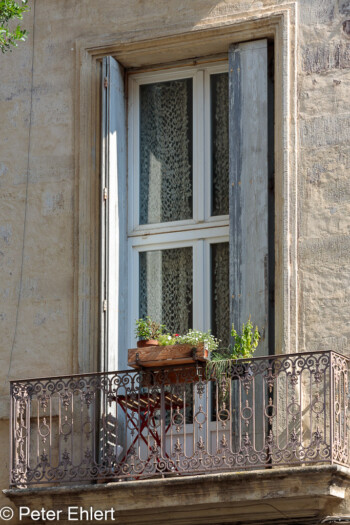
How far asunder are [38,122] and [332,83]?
264cm

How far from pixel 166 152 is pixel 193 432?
8.81 feet

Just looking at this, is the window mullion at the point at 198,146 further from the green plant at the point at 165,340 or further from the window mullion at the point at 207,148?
the green plant at the point at 165,340

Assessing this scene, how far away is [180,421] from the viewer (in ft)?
42.2

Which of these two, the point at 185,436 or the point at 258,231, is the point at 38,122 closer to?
the point at 258,231

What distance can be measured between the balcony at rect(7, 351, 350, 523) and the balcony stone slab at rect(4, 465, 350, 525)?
0.04ft

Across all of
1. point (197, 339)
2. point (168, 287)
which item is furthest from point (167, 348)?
point (168, 287)

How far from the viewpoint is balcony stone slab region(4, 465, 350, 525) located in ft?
37.8

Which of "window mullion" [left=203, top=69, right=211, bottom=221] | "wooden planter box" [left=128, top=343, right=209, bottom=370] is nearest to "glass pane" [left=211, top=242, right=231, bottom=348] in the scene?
"window mullion" [left=203, top=69, right=211, bottom=221]

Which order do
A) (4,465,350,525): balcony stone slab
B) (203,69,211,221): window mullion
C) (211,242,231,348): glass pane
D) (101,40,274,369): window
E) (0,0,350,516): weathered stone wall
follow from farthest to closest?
(203,69,211,221): window mullion < (211,242,231,348): glass pane < (101,40,274,369): window < (0,0,350,516): weathered stone wall < (4,465,350,525): balcony stone slab

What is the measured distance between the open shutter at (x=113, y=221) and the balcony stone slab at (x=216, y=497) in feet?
3.99

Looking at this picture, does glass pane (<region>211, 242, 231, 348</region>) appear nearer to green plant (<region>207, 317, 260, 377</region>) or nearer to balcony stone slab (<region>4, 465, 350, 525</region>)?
green plant (<region>207, 317, 260, 377</region>)

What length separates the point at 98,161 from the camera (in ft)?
43.9

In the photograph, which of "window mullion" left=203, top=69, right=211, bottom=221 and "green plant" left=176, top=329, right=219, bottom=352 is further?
"window mullion" left=203, top=69, right=211, bottom=221

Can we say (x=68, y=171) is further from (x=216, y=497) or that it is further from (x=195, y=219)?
(x=216, y=497)
